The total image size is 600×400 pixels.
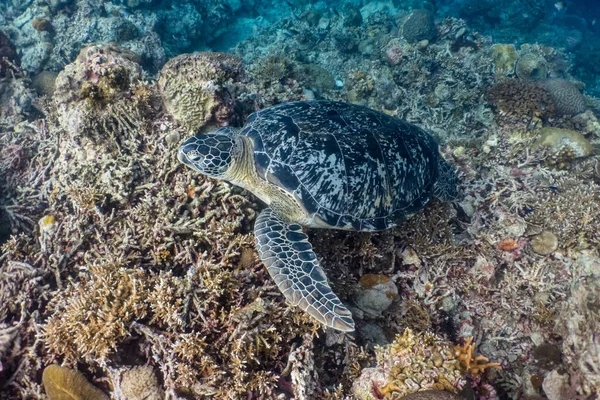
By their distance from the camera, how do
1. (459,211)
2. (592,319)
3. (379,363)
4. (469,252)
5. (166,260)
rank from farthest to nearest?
(459,211) → (469,252) → (166,260) → (592,319) → (379,363)

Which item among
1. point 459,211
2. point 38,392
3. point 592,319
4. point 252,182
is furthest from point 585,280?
point 38,392

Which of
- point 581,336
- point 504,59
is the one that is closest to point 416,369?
point 581,336

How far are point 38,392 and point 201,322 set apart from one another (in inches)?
47.9

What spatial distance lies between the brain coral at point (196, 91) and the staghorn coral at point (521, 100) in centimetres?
589

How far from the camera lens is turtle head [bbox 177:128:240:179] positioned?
330 centimetres

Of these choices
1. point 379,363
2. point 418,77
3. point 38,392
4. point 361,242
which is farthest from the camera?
point 418,77

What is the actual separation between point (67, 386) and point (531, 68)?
37.9 feet

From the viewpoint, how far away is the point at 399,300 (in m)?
3.64

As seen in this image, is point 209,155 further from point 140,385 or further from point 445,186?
point 445,186

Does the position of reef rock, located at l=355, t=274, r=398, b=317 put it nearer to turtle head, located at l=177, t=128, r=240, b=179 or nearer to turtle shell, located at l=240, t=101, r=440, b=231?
turtle shell, located at l=240, t=101, r=440, b=231

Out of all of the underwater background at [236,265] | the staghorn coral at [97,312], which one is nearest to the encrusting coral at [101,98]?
the underwater background at [236,265]

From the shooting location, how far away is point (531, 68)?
29.5 ft

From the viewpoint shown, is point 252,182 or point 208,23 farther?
point 208,23

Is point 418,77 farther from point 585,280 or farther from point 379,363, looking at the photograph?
point 379,363
